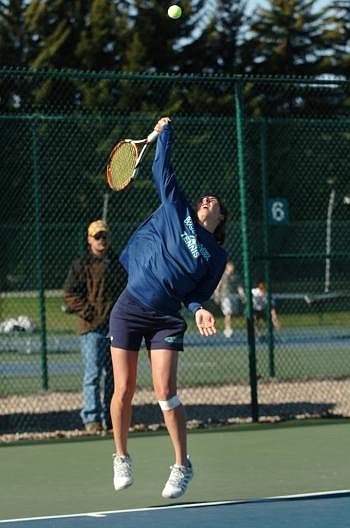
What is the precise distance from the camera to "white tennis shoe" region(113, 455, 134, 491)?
789 centimetres

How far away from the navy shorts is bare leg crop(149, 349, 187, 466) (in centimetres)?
6

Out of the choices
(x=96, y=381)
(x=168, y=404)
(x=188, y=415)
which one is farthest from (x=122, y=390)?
(x=188, y=415)

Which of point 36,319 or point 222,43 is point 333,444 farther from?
point 222,43

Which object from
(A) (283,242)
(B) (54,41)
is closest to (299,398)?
(A) (283,242)

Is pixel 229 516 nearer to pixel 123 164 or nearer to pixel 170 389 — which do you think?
pixel 170 389

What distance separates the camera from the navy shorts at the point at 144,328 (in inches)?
313

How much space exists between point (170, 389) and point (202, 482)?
3.41 ft

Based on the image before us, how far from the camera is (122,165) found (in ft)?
28.1

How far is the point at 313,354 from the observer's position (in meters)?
18.6

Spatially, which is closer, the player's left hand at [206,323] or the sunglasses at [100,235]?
the player's left hand at [206,323]

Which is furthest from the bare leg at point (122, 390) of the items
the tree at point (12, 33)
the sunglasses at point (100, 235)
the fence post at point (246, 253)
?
the tree at point (12, 33)

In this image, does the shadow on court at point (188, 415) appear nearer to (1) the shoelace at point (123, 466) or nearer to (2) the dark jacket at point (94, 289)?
(2) the dark jacket at point (94, 289)

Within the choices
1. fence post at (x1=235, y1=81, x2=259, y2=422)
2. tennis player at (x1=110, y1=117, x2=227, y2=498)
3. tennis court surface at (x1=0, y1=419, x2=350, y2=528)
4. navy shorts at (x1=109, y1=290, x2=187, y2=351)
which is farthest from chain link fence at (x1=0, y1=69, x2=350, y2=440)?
navy shorts at (x1=109, y1=290, x2=187, y2=351)

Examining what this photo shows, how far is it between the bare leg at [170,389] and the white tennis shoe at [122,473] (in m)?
0.28
